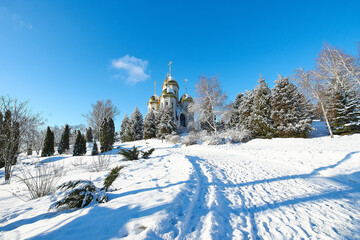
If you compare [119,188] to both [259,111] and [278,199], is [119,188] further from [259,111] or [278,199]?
[259,111]

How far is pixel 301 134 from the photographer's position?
44.0 ft

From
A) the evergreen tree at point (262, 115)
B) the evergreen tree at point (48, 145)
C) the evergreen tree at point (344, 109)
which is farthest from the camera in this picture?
the evergreen tree at point (48, 145)

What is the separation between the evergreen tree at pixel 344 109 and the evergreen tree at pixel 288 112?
198cm

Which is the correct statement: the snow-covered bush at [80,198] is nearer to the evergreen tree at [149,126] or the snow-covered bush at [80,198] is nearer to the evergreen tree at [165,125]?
the evergreen tree at [165,125]

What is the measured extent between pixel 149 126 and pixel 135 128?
4755 millimetres

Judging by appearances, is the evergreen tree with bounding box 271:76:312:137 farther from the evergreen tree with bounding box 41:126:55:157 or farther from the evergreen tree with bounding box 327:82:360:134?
the evergreen tree with bounding box 41:126:55:157

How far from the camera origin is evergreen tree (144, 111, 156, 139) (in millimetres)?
26641

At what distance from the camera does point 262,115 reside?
52.1 ft

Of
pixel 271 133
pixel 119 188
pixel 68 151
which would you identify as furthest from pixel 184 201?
pixel 68 151

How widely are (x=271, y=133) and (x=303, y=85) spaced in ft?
18.8

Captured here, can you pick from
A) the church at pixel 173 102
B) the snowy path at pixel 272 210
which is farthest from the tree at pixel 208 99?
the church at pixel 173 102

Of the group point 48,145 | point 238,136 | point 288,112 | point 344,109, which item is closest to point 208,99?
point 238,136

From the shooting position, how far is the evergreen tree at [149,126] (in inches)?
1049

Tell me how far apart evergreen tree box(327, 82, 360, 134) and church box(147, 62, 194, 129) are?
2180 centimetres
